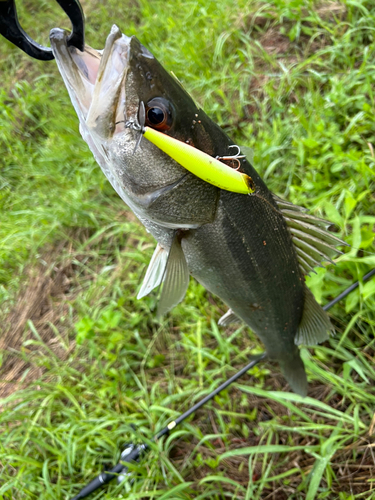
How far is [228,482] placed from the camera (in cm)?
214

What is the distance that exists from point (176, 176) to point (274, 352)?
121 cm

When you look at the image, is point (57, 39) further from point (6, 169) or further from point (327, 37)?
point (6, 169)

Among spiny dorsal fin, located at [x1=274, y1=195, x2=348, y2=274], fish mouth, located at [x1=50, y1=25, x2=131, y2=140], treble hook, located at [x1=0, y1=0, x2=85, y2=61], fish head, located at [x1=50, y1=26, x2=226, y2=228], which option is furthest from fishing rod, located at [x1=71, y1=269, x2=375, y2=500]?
treble hook, located at [x1=0, y1=0, x2=85, y2=61]

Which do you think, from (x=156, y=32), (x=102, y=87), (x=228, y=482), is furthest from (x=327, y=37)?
(x=228, y=482)

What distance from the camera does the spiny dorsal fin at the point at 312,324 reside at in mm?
1812

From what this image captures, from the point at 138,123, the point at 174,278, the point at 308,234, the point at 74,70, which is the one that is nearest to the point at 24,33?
the point at 74,70

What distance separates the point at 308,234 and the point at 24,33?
4.41 ft

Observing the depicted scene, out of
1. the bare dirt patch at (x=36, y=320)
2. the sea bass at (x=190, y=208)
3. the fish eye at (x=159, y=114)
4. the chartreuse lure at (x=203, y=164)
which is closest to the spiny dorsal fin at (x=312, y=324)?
the sea bass at (x=190, y=208)

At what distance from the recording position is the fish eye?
4.06 feet

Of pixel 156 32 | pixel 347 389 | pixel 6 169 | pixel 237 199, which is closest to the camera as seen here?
pixel 237 199

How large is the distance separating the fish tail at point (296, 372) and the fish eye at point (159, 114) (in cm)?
144

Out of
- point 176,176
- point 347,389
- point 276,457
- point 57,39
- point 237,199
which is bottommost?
Result: point 276,457

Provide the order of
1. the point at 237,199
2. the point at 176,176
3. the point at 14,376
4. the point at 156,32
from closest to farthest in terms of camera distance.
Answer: the point at 176,176 → the point at 237,199 → the point at 14,376 → the point at 156,32

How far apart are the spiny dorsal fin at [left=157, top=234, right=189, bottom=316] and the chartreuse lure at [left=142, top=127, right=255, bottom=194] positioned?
445mm
